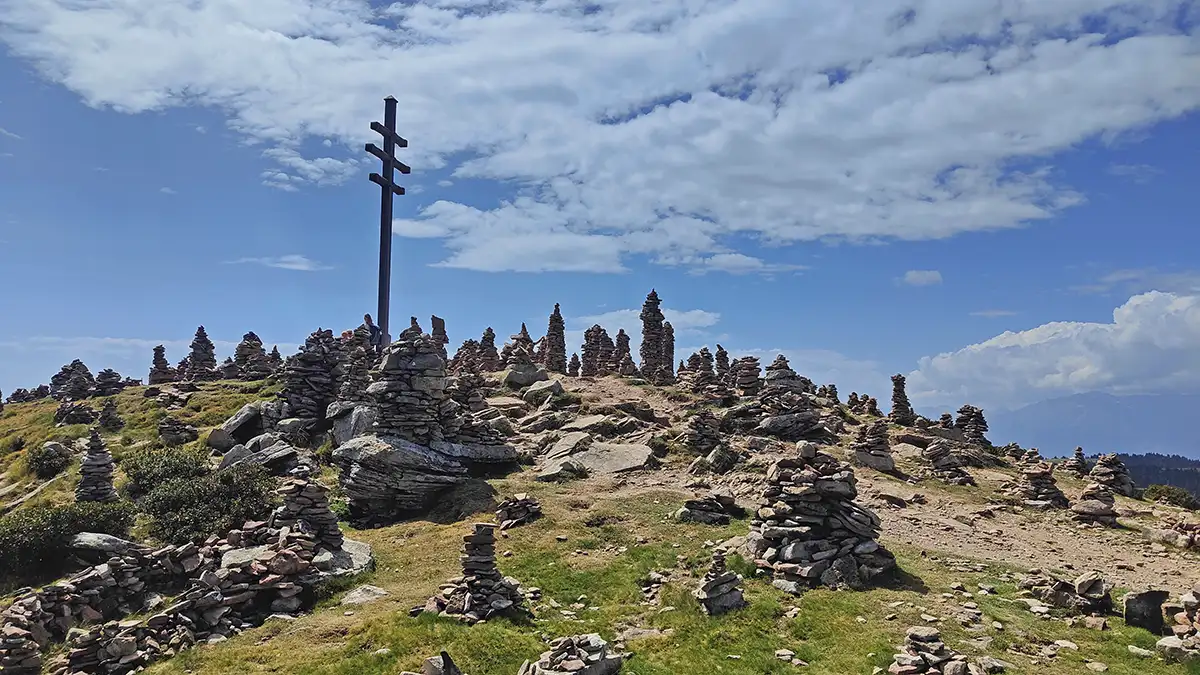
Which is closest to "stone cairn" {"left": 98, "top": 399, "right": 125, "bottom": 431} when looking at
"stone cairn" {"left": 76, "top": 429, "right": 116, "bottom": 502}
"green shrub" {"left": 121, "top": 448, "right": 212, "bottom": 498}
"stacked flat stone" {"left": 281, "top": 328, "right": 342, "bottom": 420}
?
"stacked flat stone" {"left": 281, "top": 328, "right": 342, "bottom": 420}

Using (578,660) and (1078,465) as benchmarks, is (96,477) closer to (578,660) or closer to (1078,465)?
(578,660)

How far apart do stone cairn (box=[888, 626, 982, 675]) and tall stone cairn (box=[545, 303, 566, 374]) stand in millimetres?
58580

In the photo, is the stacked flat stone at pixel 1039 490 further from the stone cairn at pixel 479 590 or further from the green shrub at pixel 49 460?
the green shrub at pixel 49 460

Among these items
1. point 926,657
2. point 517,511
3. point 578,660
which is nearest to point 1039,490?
point 926,657

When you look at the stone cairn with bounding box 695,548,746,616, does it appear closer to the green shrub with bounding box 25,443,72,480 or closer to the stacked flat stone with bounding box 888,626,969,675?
the stacked flat stone with bounding box 888,626,969,675

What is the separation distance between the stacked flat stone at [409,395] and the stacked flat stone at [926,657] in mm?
26141

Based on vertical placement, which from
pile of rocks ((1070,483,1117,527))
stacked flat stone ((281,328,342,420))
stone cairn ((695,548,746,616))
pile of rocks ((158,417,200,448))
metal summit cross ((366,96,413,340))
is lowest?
stone cairn ((695,548,746,616))

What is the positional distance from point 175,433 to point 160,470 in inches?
545

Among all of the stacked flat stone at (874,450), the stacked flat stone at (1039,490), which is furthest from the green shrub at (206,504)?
the stacked flat stone at (1039,490)

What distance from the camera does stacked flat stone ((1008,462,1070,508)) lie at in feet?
111

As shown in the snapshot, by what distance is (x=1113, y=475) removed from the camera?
128 feet

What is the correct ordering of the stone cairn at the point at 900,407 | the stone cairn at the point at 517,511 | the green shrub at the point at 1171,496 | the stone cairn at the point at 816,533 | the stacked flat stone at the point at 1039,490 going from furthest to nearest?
the stone cairn at the point at 900,407
the green shrub at the point at 1171,496
the stacked flat stone at the point at 1039,490
the stone cairn at the point at 517,511
the stone cairn at the point at 816,533

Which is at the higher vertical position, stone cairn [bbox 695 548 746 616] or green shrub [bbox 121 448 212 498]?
green shrub [bbox 121 448 212 498]

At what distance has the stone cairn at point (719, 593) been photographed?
786 inches
